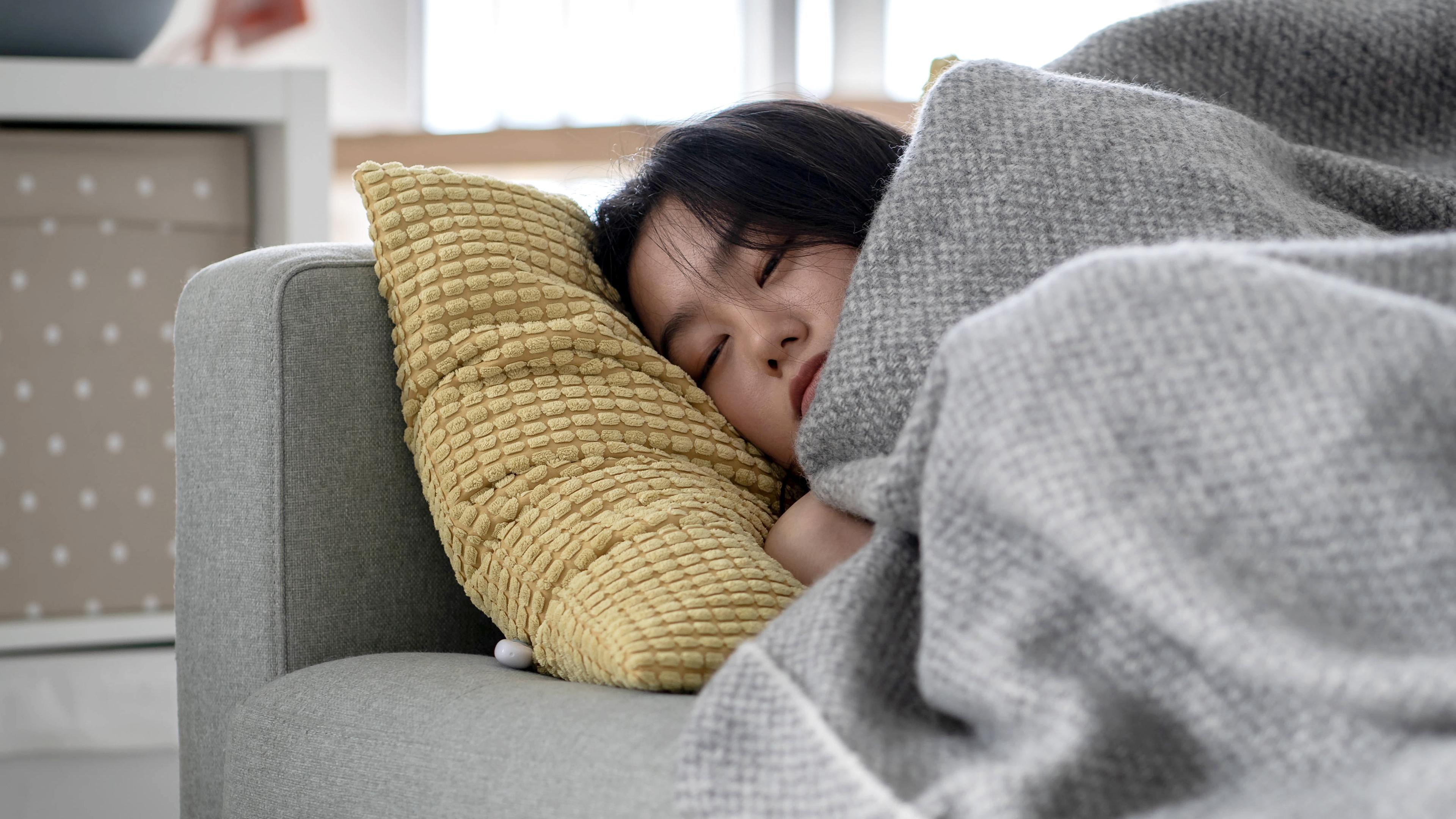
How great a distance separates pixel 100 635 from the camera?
1.33 metres

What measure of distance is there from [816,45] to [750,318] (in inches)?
68.2

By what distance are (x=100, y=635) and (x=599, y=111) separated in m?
1.38

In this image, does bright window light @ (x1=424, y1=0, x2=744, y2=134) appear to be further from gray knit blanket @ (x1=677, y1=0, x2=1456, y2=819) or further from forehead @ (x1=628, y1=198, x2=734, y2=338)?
gray knit blanket @ (x1=677, y1=0, x2=1456, y2=819)

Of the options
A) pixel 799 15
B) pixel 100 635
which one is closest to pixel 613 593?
pixel 100 635

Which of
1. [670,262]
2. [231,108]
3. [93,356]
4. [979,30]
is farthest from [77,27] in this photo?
[979,30]

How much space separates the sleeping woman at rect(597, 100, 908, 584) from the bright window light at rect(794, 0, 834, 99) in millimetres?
1529

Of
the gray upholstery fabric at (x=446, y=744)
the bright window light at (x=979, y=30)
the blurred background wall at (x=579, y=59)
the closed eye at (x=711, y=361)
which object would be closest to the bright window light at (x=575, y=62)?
the blurred background wall at (x=579, y=59)

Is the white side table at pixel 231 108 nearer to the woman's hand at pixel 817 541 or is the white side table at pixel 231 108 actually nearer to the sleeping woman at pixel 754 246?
the sleeping woman at pixel 754 246

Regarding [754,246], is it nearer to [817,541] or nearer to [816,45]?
[817,541]

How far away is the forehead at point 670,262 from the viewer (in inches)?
36.4

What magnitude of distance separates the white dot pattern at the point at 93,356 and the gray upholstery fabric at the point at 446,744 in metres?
0.67

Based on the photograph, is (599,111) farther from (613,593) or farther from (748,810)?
(748,810)

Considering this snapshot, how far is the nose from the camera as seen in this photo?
2.93ft

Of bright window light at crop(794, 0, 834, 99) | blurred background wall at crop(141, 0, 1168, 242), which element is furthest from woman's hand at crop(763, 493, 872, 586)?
bright window light at crop(794, 0, 834, 99)
